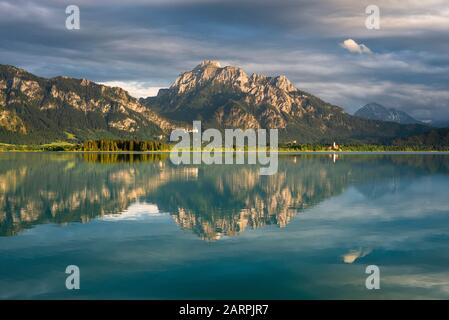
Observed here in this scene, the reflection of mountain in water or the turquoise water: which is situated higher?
the reflection of mountain in water

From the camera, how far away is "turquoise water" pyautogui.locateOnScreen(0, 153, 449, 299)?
2519 centimetres

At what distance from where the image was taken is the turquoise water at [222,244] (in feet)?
82.7

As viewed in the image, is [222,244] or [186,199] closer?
[222,244]

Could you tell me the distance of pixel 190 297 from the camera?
23594mm

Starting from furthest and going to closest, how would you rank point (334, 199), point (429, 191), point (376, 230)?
point (429, 191), point (334, 199), point (376, 230)

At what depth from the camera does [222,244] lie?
3534 cm

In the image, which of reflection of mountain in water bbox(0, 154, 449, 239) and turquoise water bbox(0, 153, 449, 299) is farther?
reflection of mountain in water bbox(0, 154, 449, 239)

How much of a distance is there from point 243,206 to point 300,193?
636 inches

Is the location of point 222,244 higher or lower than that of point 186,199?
lower

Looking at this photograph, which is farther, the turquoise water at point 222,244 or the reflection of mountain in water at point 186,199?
the reflection of mountain in water at point 186,199

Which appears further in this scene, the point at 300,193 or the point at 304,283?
the point at 300,193

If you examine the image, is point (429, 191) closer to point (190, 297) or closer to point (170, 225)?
point (170, 225)

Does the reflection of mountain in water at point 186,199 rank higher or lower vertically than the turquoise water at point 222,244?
higher
